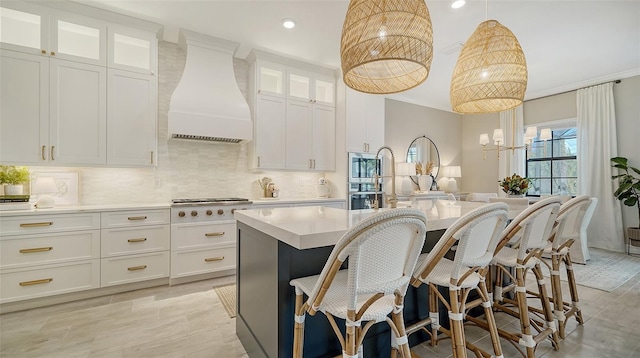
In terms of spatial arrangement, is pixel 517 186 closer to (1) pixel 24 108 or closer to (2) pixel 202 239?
(2) pixel 202 239

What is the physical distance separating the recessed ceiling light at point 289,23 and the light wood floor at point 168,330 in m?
3.04

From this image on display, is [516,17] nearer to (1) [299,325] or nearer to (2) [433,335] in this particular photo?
(2) [433,335]

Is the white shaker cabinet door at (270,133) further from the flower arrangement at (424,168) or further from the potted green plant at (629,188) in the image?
the potted green plant at (629,188)

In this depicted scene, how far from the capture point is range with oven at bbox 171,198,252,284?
3078 millimetres

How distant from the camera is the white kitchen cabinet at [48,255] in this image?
244 cm

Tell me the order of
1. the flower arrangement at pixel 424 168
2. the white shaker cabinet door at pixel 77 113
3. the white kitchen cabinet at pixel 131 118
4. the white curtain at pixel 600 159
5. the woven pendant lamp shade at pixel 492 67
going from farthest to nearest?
the flower arrangement at pixel 424 168 < the white curtain at pixel 600 159 < the white kitchen cabinet at pixel 131 118 < the white shaker cabinet door at pixel 77 113 < the woven pendant lamp shade at pixel 492 67

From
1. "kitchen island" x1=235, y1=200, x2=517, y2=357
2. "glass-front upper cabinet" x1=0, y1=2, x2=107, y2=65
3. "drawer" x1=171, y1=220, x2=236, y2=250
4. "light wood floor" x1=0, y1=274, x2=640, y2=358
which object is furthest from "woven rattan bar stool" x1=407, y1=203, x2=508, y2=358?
"glass-front upper cabinet" x1=0, y1=2, x2=107, y2=65

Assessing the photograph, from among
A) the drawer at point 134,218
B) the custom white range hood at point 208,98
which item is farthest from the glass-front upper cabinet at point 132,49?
the drawer at point 134,218

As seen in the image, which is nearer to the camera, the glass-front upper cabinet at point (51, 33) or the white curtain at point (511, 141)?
the glass-front upper cabinet at point (51, 33)

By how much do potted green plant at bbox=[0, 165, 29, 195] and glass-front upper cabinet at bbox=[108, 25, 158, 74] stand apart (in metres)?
1.34

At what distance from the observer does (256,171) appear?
404 cm

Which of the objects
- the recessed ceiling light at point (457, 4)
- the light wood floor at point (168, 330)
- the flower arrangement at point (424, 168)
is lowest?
the light wood floor at point (168, 330)

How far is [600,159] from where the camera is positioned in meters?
4.71

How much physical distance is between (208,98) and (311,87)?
154 centimetres
